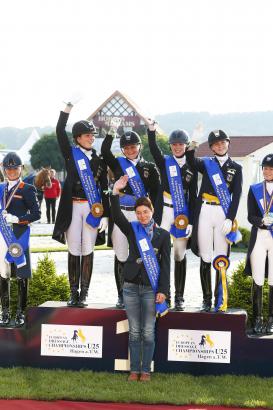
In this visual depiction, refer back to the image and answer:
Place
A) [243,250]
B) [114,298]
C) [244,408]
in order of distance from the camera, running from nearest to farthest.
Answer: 1. [244,408]
2. [114,298]
3. [243,250]

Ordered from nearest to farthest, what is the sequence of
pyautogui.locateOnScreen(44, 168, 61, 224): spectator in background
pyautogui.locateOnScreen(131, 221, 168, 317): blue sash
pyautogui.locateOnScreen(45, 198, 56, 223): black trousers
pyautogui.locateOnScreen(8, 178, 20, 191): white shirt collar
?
pyautogui.locateOnScreen(131, 221, 168, 317): blue sash
pyautogui.locateOnScreen(8, 178, 20, 191): white shirt collar
pyautogui.locateOnScreen(44, 168, 61, 224): spectator in background
pyautogui.locateOnScreen(45, 198, 56, 223): black trousers

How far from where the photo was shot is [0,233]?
21.7 feet

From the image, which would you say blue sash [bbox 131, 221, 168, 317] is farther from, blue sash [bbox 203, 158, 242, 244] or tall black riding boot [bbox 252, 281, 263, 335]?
tall black riding boot [bbox 252, 281, 263, 335]

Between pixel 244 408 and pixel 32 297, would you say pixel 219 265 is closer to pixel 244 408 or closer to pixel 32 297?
pixel 244 408

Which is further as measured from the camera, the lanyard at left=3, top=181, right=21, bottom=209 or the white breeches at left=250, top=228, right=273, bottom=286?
the lanyard at left=3, top=181, right=21, bottom=209

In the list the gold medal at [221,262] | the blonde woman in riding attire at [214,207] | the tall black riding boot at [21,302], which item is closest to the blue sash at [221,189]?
the blonde woman in riding attire at [214,207]

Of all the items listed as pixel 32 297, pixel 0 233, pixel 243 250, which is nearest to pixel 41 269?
pixel 32 297

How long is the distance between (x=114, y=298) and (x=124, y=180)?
15.5 ft

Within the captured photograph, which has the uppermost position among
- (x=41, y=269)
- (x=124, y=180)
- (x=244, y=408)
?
(x=124, y=180)

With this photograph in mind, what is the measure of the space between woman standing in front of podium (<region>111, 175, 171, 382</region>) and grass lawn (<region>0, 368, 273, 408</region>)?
23 centimetres

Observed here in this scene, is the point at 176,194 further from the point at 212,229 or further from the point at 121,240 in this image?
the point at 121,240

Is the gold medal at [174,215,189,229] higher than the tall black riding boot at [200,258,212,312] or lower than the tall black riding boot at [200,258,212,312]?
higher

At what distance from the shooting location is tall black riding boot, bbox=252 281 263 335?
6.56 meters

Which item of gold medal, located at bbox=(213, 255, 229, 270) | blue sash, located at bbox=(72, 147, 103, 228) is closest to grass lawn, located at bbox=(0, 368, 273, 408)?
gold medal, located at bbox=(213, 255, 229, 270)
